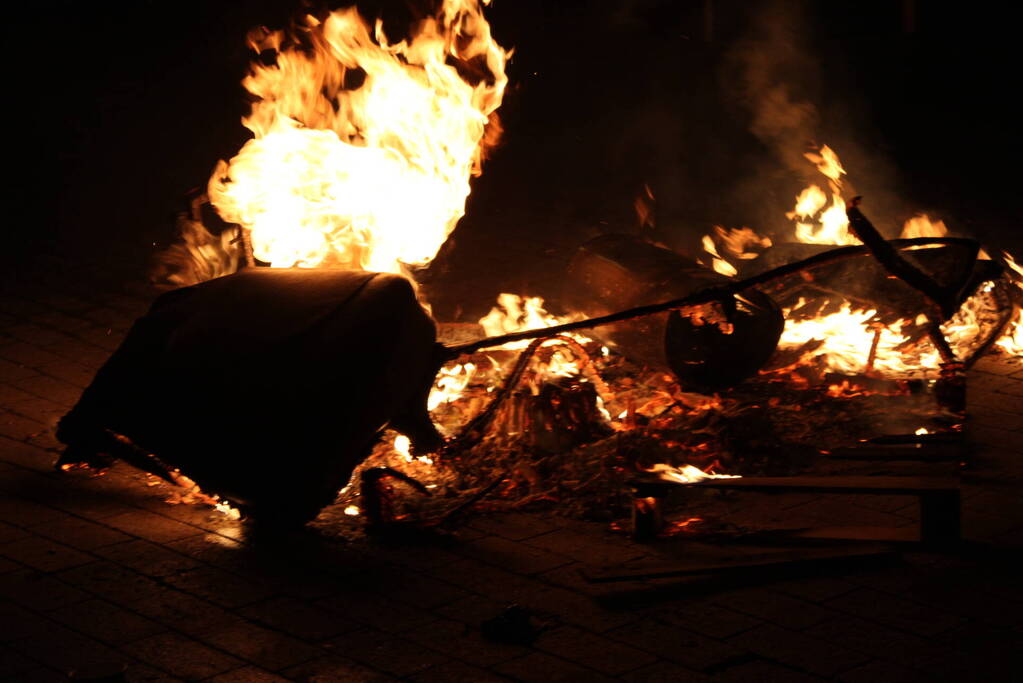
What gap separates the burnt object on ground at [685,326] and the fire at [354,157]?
52.3 inches

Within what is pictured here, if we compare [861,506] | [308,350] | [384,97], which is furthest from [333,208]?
[861,506]

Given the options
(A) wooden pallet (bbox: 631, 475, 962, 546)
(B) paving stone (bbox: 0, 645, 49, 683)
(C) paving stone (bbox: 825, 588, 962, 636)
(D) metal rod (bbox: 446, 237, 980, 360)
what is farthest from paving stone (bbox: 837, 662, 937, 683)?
(B) paving stone (bbox: 0, 645, 49, 683)

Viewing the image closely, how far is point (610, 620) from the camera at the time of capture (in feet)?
15.8

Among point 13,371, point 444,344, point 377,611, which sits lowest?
point 377,611

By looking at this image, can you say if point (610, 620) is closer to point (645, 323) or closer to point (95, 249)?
point (645, 323)

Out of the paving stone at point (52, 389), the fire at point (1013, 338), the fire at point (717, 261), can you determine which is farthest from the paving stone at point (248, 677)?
the fire at point (1013, 338)

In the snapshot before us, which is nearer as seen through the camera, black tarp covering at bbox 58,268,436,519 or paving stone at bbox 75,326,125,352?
black tarp covering at bbox 58,268,436,519

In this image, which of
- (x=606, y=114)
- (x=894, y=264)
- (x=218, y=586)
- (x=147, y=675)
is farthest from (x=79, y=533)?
Answer: (x=606, y=114)

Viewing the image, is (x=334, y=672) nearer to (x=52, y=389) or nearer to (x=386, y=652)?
(x=386, y=652)

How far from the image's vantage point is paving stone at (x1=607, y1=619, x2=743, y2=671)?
4.46 metres

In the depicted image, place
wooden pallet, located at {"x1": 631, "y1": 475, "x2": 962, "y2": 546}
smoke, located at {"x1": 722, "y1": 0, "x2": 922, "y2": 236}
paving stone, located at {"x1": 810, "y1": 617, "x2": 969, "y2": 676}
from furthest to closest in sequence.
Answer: smoke, located at {"x1": 722, "y1": 0, "x2": 922, "y2": 236} < wooden pallet, located at {"x1": 631, "y1": 475, "x2": 962, "y2": 546} < paving stone, located at {"x1": 810, "y1": 617, "x2": 969, "y2": 676}

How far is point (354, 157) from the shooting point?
23.5 ft

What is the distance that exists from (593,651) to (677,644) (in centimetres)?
34

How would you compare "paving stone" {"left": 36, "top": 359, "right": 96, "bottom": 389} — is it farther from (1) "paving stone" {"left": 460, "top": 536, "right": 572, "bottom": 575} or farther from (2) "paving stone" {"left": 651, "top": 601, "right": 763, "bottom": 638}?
(2) "paving stone" {"left": 651, "top": 601, "right": 763, "bottom": 638}
